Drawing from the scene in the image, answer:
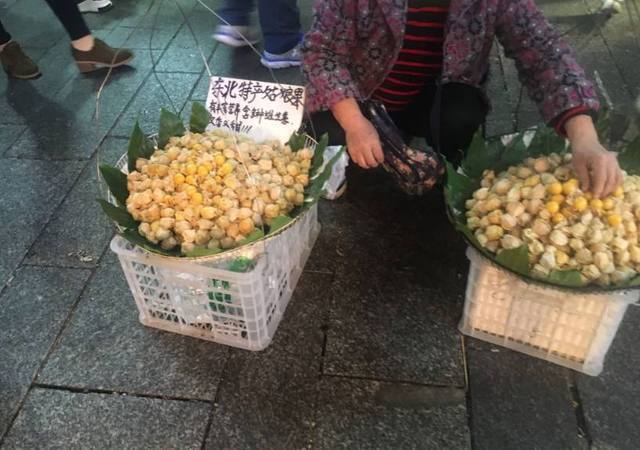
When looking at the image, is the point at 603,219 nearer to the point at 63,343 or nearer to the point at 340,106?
the point at 340,106

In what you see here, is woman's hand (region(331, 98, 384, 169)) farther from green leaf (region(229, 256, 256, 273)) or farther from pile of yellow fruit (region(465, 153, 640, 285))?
green leaf (region(229, 256, 256, 273))

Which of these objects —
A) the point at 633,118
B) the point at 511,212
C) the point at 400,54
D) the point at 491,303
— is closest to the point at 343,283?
the point at 491,303

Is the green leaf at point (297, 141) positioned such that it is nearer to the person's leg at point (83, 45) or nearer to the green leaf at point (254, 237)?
the green leaf at point (254, 237)

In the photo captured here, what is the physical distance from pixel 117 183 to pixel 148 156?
0.15 meters

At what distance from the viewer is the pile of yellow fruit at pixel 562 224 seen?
4.04 feet

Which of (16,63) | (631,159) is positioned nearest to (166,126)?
(631,159)

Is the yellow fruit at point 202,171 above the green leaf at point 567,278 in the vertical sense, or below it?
above

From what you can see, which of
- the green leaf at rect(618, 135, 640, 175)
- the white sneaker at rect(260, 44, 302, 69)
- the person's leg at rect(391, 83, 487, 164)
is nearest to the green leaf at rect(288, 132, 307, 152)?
the person's leg at rect(391, 83, 487, 164)

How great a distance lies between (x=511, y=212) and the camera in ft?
4.34

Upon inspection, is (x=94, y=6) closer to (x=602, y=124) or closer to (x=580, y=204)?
(x=602, y=124)

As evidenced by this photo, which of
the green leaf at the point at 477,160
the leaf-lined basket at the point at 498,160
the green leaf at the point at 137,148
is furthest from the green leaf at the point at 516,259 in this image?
the green leaf at the point at 137,148

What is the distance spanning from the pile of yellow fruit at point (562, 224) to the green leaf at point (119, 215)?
863mm

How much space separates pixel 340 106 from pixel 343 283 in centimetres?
56

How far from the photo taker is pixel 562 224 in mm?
1279
